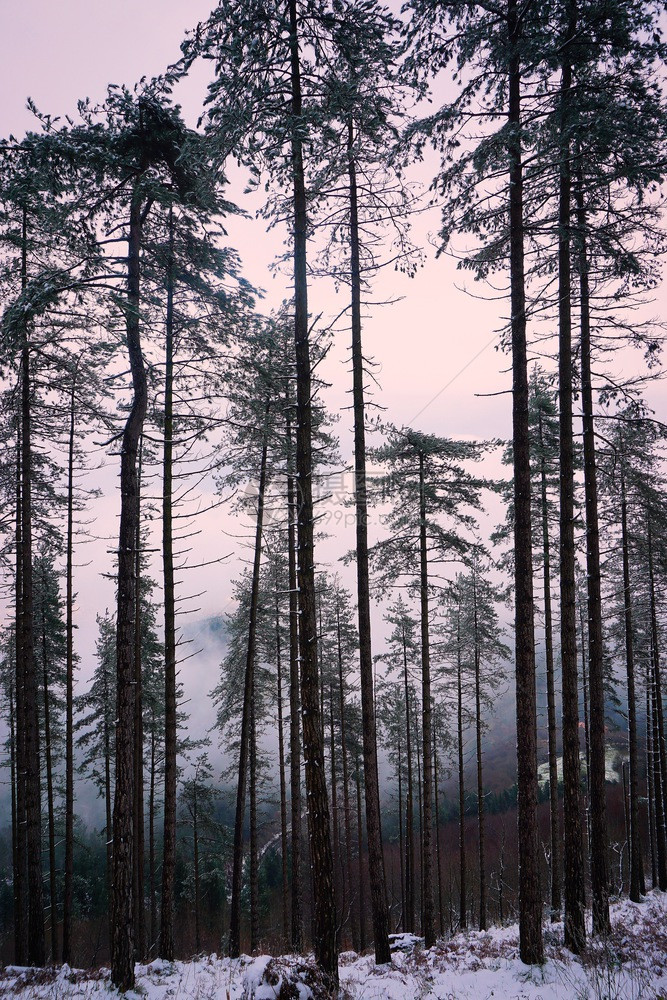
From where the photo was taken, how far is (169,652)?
408 inches

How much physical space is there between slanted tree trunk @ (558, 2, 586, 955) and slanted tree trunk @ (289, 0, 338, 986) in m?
4.21

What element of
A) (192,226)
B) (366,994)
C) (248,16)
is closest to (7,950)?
(366,994)

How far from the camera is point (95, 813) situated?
130 meters

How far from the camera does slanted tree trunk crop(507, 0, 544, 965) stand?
742cm

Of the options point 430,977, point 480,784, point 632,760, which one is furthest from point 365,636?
point 480,784

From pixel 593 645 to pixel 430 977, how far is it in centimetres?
660

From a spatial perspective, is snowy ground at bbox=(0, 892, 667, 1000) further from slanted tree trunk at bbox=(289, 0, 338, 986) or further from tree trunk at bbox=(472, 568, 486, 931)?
tree trunk at bbox=(472, 568, 486, 931)

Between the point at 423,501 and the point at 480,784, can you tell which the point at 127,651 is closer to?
the point at 423,501

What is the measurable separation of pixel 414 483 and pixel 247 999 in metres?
10.3

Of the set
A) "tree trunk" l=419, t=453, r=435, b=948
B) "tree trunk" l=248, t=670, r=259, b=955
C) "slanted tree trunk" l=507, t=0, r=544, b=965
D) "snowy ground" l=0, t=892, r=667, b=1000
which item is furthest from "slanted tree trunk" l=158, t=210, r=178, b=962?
"slanted tree trunk" l=507, t=0, r=544, b=965

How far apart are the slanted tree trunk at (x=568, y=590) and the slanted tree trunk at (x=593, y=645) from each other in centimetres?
49

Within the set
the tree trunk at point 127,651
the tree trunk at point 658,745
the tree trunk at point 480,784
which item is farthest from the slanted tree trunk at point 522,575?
the tree trunk at point 658,745

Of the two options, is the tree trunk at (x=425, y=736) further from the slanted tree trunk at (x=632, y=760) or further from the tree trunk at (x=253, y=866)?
the slanted tree trunk at (x=632, y=760)

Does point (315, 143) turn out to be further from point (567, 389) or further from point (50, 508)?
point (50, 508)
